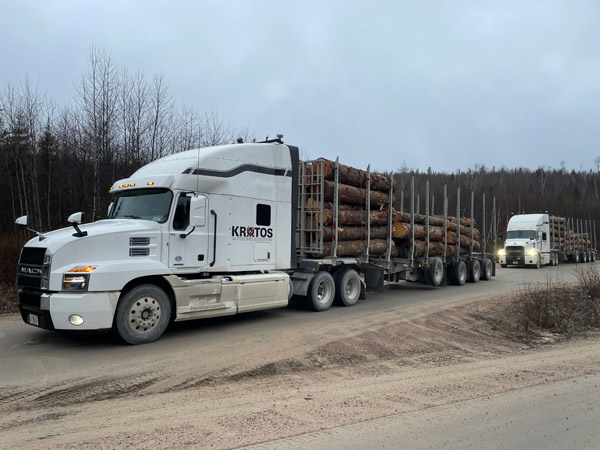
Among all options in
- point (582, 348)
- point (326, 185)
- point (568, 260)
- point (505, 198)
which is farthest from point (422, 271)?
point (505, 198)

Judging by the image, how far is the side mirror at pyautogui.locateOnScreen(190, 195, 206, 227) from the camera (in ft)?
27.7

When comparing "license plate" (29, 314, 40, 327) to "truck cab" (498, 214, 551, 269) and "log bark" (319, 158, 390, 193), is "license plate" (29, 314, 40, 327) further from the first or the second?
"truck cab" (498, 214, 551, 269)

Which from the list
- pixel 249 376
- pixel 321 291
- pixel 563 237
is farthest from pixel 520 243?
pixel 249 376

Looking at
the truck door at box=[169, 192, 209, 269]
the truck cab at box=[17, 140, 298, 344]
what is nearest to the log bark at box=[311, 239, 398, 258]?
the truck cab at box=[17, 140, 298, 344]

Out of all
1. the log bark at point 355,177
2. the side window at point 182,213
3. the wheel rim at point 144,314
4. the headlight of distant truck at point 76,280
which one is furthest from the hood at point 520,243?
the headlight of distant truck at point 76,280

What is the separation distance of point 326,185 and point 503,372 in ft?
21.6

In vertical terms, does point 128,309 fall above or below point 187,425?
above

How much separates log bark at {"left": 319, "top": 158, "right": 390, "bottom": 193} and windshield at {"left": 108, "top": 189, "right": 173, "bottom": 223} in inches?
183

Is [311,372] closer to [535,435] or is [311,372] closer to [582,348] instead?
[535,435]

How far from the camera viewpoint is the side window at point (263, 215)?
10008 millimetres

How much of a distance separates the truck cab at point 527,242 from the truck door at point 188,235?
2716 centimetres

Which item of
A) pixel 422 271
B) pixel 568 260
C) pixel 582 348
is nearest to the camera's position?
pixel 582 348

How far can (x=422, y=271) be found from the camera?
1686cm

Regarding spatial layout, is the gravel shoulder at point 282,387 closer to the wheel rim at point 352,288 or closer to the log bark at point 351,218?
the log bark at point 351,218
